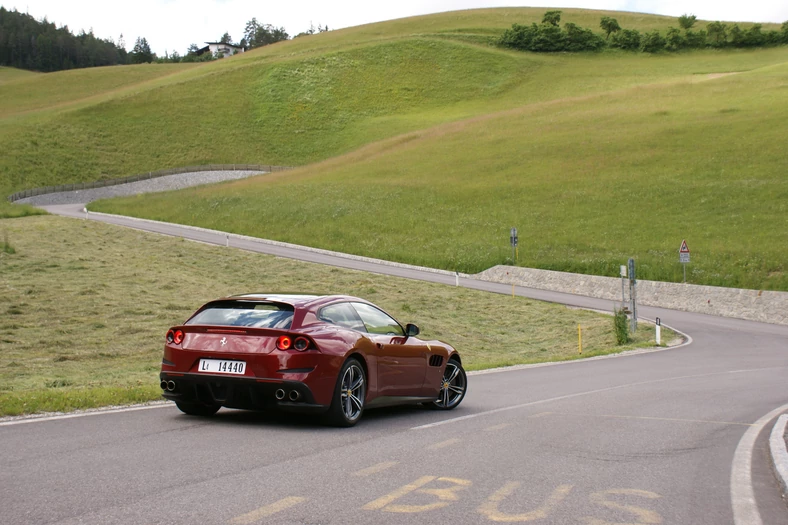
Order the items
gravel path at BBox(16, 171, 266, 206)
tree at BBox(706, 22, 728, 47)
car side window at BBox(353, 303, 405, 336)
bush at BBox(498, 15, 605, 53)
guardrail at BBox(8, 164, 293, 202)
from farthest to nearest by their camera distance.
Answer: bush at BBox(498, 15, 605, 53)
tree at BBox(706, 22, 728, 47)
gravel path at BBox(16, 171, 266, 206)
guardrail at BBox(8, 164, 293, 202)
car side window at BBox(353, 303, 405, 336)

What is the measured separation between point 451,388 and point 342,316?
2.63 meters

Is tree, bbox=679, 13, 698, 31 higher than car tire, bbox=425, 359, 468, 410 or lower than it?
higher

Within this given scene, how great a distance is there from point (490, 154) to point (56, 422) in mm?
65799

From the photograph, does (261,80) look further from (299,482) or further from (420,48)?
(299,482)

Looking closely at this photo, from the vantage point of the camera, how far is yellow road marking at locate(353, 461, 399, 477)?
6.85 meters

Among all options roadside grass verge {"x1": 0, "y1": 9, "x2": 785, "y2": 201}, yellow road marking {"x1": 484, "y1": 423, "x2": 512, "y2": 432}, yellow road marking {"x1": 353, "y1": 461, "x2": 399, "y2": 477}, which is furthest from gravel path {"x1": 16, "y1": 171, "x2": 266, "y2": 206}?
yellow road marking {"x1": 353, "y1": 461, "x2": 399, "y2": 477}

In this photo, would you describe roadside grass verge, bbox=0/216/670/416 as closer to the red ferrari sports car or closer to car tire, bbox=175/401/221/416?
car tire, bbox=175/401/221/416

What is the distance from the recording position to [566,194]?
189 feet

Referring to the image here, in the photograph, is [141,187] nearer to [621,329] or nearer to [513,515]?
[621,329]

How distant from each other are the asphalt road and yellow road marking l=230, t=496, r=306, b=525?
2 centimetres

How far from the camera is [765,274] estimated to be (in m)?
Result: 39.0

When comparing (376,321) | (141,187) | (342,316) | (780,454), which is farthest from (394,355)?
(141,187)

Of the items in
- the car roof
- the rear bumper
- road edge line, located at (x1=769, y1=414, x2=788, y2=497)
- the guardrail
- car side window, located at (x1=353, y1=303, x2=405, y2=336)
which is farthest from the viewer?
the guardrail

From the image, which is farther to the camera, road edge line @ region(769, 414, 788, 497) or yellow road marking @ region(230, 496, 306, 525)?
road edge line @ region(769, 414, 788, 497)
